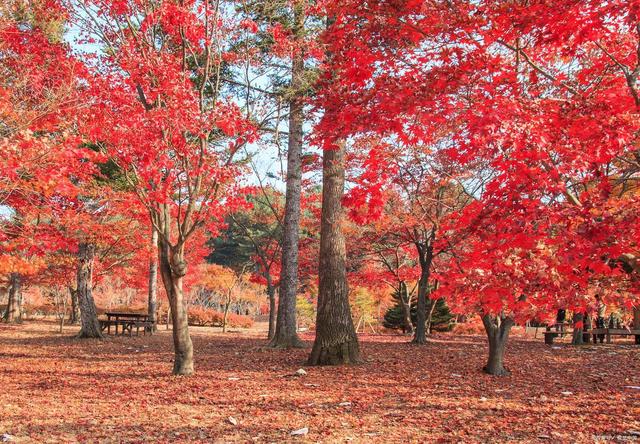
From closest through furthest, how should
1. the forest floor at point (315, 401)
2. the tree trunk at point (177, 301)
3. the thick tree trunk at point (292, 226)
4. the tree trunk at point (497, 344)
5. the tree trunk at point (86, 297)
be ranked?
the forest floor at point (315, 401) < the tree trunk at point (177, 301) < the tree trunk at point (497, 344) < the thick tree trunk at point (292, 226) < the tree trunk at point (86, 297)

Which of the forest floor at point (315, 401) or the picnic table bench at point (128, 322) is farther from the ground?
the forest floor at point (315, 401)

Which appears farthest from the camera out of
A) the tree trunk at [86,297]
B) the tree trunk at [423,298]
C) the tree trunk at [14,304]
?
the tree trunk at [14,304]

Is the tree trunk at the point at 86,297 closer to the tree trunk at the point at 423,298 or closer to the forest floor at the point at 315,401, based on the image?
the forest floor at the point at 315,401

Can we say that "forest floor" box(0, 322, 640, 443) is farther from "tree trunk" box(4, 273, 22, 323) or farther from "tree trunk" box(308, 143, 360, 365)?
"tree trunk" box(4, 273, 22, 323)

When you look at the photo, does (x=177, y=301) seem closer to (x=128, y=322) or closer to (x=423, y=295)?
(x=423, y=295)

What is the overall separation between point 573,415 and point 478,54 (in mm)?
3956

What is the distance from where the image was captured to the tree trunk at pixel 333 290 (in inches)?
353

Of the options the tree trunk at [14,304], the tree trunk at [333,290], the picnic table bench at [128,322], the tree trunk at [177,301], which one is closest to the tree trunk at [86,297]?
the picnic table bench at [128,322]

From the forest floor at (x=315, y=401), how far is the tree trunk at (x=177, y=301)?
0.32 meters

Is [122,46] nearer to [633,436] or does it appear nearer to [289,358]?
[289,358]

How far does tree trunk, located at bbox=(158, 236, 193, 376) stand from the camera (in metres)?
7.94

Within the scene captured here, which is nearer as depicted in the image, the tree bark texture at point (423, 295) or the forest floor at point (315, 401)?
the forest floor at point (315, 401)

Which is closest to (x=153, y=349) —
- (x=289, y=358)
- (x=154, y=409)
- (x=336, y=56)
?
(x=289, y=358)

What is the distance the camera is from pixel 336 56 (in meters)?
5.75
